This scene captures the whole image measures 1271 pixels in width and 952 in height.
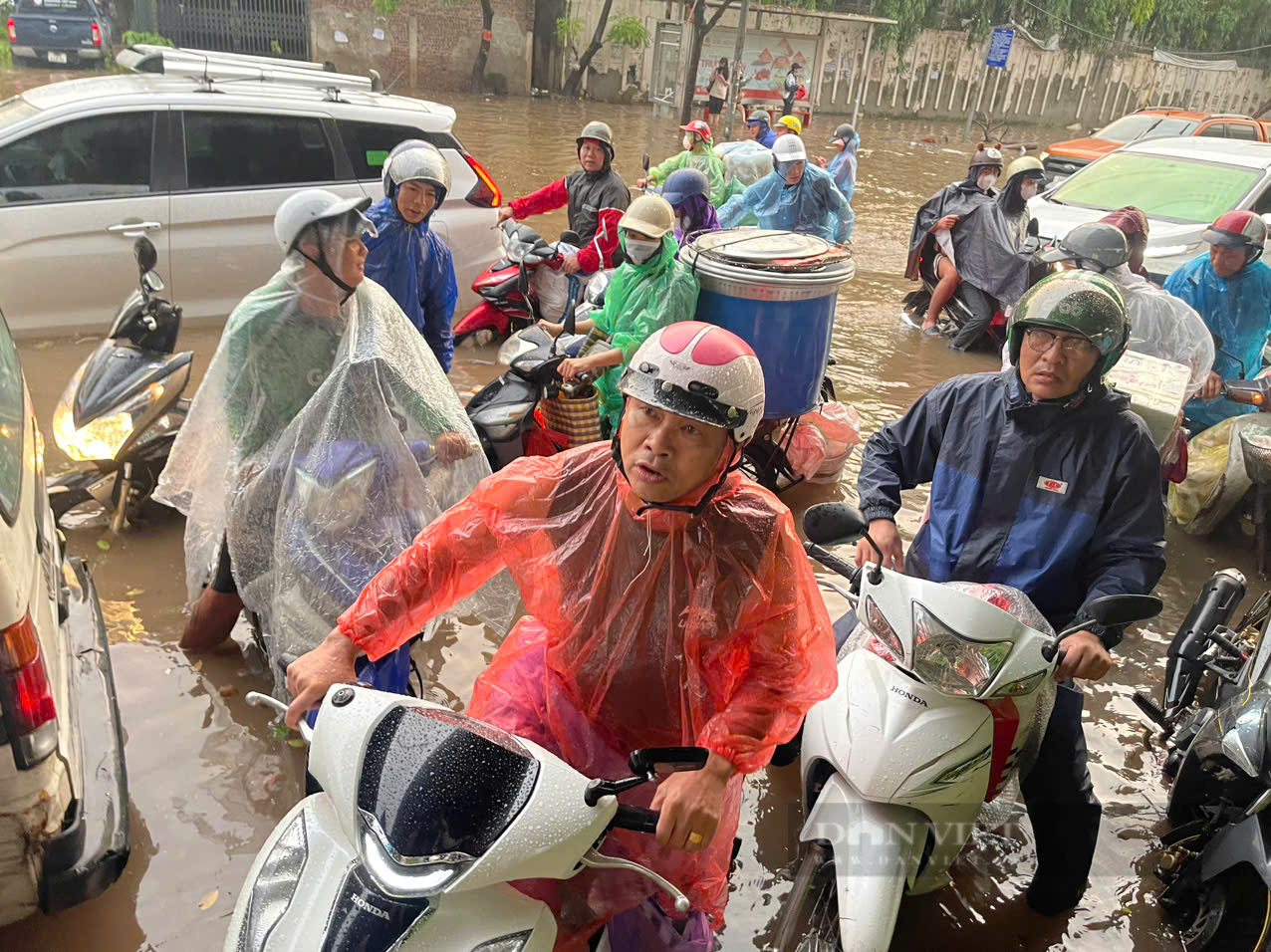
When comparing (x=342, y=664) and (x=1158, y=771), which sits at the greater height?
(x=342, y=664)

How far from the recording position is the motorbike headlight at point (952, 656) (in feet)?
7.55

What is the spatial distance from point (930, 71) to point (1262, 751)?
28.3 meters

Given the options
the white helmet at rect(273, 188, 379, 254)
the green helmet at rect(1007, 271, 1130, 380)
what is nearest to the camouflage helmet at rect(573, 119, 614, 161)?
the white helmet at rect(273, 188, 379, 254)

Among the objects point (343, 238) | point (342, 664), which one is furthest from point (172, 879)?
point (343, 238)

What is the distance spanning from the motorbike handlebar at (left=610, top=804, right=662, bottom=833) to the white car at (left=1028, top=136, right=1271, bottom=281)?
7885 mm

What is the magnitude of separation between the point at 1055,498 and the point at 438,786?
210 centimetres

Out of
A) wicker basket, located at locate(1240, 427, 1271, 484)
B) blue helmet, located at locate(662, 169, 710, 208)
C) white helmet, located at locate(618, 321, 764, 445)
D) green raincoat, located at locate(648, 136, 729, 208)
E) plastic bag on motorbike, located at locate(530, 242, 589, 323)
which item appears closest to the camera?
white helmet, located at locate(618, 321, 764, 445)

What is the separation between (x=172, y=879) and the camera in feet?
9.23

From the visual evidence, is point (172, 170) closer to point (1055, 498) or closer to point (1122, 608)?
point (1055, 498)

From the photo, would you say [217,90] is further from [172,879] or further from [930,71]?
[930,71]

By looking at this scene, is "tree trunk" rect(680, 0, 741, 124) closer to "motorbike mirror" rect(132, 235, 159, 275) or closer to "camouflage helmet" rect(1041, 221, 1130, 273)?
"camouflage helmet" rect(1041, 221, 1130, 273)

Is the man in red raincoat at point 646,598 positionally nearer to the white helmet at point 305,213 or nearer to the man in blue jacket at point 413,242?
the white helmet at point 305,213

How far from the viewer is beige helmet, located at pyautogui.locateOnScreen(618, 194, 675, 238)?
4773 mm

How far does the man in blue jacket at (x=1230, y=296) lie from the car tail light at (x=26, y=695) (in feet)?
19.1
